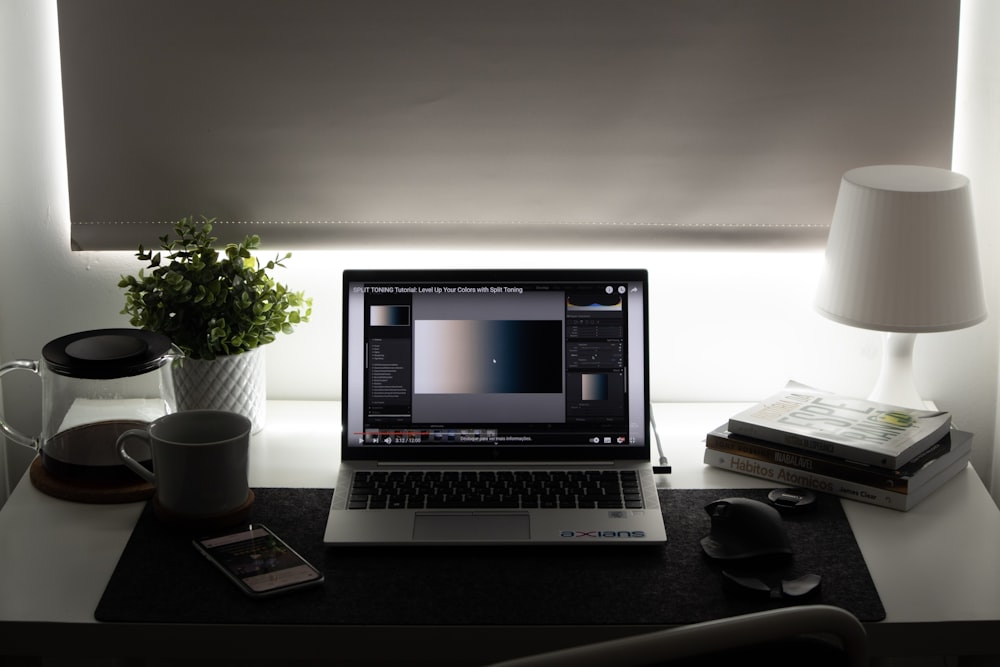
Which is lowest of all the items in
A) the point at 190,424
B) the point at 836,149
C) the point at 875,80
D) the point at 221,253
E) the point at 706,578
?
the point at 706,578

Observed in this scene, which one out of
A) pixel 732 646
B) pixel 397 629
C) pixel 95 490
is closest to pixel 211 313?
pixel 95 490

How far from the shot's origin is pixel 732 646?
84 cm

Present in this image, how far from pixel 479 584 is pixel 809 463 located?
524mm

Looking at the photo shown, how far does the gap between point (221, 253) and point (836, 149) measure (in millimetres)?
1025

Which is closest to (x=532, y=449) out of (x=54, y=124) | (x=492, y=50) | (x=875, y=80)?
(x=492, y=50)

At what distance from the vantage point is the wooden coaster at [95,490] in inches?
55.1

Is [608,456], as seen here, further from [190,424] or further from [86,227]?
[86,227]

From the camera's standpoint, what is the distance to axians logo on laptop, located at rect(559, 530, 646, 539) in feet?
4.26

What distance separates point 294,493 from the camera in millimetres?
1440

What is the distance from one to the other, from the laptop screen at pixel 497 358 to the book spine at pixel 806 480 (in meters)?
A: 0.15

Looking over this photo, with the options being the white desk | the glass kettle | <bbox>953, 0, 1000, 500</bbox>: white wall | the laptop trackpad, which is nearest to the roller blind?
<bbox>953, 0, 1000, 500</bbox>: white wall

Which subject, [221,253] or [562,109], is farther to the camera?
[221,253]

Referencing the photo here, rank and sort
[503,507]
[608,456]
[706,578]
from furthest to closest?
[608,456] → [503,507] → [706,578]

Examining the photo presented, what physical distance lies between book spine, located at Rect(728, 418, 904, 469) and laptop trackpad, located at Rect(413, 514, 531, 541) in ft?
1.23
